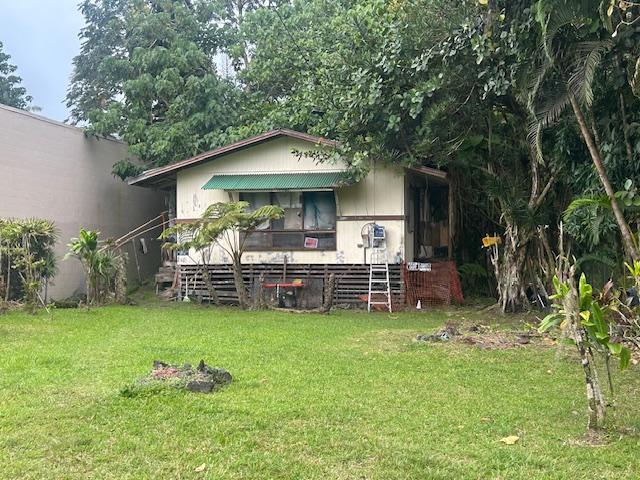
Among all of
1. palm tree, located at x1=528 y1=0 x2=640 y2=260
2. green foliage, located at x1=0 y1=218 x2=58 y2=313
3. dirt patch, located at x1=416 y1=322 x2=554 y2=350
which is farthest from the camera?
green foliage, located at x1=0 y1=218 x2=58 y2=313

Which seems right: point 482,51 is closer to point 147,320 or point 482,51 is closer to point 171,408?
point 171,408

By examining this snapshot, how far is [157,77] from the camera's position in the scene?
17.2 m

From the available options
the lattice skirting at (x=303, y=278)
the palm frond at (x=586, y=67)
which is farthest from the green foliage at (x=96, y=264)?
the palm frond at (x=586, y=67)

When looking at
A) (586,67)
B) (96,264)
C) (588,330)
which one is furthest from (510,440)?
(96,264)

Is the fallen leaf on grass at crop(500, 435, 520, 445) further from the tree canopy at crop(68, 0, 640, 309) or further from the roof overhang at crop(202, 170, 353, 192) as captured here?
the roof overhang at crop(202, 170, 353, 192)

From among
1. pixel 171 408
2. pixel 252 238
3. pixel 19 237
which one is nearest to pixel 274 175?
pixel 252 238

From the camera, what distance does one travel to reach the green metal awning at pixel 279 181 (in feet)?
43.1

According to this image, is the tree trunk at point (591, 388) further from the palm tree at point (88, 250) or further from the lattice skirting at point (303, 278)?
the palm tree at point (88, 250)

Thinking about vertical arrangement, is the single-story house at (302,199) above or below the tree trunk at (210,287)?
above

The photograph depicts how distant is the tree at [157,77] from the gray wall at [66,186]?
0.70 metres

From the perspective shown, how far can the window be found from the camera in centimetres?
1391

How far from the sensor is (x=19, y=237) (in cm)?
1223

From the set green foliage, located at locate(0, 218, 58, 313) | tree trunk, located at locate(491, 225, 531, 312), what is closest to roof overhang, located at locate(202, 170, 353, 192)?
tree trunk, located at locate(491, 225, 531, 312)

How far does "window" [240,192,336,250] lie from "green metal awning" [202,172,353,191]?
0.43m
